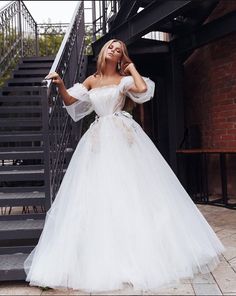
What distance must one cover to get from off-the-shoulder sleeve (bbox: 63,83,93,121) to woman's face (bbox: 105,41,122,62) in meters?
0.33

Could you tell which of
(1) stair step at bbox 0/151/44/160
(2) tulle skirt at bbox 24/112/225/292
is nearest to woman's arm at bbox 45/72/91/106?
(2) tulle skirt at bbox 24/112/225/292

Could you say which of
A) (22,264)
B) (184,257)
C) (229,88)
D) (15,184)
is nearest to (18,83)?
(15,184)

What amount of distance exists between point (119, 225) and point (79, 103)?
1.08m

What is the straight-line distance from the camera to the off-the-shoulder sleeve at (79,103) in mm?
3010

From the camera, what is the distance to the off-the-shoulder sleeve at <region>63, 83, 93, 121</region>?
3010 mm

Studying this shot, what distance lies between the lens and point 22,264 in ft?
9.20

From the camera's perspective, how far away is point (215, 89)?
21.0 ft

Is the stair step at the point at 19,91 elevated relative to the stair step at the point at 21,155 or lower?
elevated

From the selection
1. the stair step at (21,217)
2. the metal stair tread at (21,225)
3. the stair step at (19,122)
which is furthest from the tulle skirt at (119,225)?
the stair step at (19,122)

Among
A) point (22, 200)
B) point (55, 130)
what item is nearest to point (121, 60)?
point (55, 130)

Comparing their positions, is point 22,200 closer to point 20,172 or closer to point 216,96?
point 20,172

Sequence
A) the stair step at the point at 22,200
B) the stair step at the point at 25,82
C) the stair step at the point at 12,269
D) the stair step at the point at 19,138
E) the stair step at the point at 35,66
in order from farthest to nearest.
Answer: the stair step at the point at 35,66, the stair step at the point at 25,82, the stair step at the point at 19,138, the stair step at the point at 22,200, the stair step at the point at 12,269

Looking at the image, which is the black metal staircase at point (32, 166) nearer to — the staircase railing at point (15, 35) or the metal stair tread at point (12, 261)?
the metal stair tread at point (12, 261)

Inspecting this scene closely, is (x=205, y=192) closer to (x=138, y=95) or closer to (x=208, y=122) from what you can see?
(x=208, y=122)
